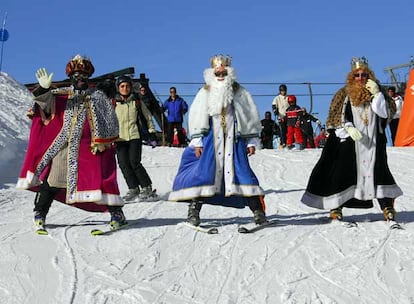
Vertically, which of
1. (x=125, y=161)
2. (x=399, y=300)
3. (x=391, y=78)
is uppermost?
(x=391, y=78)

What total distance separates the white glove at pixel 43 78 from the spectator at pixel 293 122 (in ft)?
32.9

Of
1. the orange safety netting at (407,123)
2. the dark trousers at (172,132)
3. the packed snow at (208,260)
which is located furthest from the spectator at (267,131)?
the packed snow at (208,260)

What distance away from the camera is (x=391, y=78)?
21.3m

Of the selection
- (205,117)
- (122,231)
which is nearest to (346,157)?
(205,117)

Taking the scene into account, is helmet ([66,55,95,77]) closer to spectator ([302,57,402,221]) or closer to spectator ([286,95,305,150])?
spectator ([302,57,402,221])

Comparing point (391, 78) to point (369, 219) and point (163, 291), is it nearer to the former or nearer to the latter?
point (369, 219)

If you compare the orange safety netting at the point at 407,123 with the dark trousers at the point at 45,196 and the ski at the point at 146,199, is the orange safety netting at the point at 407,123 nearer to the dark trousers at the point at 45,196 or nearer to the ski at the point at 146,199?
the ski at the point at 146,199

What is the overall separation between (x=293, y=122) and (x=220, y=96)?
31.1 feet

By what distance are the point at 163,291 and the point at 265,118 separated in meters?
14.2

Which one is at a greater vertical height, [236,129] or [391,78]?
[391,78]

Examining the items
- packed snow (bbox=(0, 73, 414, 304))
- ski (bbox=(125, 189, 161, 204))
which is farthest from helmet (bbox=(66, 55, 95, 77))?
ski (bbox=(125, 189, 161, 204))

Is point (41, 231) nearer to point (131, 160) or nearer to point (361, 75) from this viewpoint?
point (131, 160)

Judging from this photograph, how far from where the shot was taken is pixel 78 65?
21.7 ft

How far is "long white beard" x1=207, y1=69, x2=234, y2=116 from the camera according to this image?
21.9 ft
